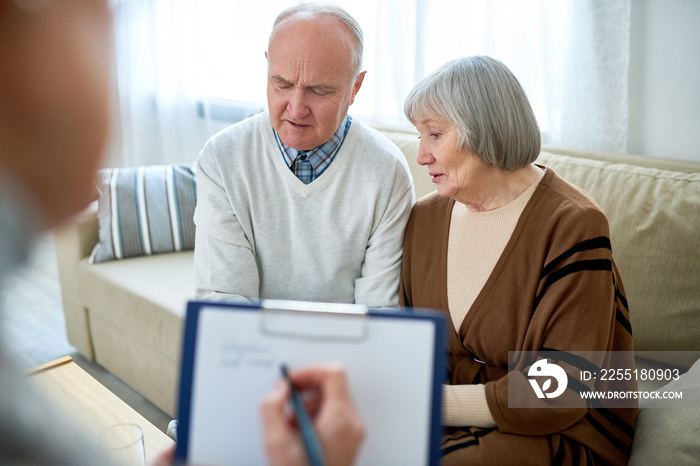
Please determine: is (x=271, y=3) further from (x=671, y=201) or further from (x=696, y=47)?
(x=671, y=201)

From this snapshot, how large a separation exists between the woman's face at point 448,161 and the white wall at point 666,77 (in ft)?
3.13

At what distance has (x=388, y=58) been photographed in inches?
103

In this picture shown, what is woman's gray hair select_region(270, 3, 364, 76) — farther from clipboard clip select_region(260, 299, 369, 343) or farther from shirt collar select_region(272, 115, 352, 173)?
clipboard clip select_region(260, 299, 369, 343)

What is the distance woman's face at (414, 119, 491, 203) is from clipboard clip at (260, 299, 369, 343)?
2.75 feet

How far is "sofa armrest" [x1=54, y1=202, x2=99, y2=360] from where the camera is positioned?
2.49 metres

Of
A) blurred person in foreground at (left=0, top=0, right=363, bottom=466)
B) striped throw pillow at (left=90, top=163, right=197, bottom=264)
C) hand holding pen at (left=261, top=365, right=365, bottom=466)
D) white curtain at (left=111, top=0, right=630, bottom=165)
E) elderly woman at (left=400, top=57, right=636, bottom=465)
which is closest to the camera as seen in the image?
blurred person in foreground at (left=0, top=0, right=363, bottom=466)

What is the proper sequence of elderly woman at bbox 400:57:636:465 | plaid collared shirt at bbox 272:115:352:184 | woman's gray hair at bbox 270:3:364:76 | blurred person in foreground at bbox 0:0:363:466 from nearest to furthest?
blurred person in foreground at bbox 0:0:363:466 → elderly woman at bbox 400:57:636:465 → woman's gray hair at bbox 270:3:364:76 → plaid collared shirt at bbox 272:115:352:184

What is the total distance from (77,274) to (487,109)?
1.99 metres

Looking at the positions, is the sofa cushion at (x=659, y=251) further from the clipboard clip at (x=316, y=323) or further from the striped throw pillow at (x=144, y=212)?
the striped throw pillow at (x=144, y=212)

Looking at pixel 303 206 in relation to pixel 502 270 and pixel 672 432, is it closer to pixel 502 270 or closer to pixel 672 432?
pixel 502 270

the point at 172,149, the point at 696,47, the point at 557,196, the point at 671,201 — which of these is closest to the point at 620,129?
the point at 696,47

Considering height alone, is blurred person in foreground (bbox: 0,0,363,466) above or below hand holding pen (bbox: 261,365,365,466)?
above

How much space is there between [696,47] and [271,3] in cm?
219

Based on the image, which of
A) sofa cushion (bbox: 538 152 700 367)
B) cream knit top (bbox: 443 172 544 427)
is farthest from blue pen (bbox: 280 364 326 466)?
sofa cushion (bbox: 538 152 700 367)
